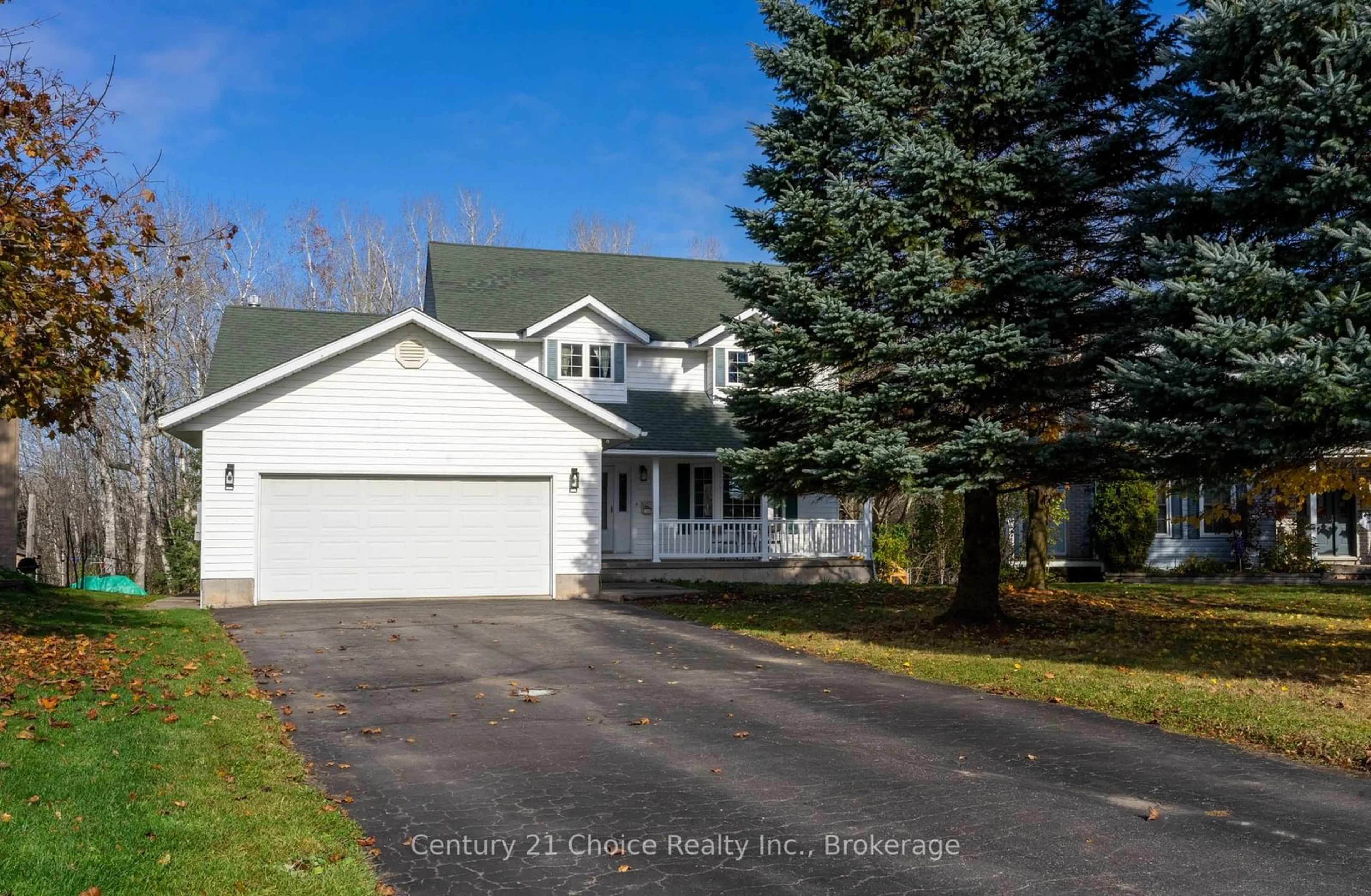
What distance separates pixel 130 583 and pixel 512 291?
12245 millimetres

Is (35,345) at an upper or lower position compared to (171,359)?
lower

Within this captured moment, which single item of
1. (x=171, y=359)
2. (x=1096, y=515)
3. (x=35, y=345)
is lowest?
(x=1096, y=515)

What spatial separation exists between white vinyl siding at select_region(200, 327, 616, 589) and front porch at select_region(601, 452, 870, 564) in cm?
385

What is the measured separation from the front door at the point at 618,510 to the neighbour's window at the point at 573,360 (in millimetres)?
2447

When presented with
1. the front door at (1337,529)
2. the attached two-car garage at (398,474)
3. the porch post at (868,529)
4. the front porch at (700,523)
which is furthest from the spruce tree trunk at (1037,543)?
the front door at (1337,529)

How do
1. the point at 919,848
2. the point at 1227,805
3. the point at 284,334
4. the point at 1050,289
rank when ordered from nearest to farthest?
the point at 919,848
the point at 1227,805
the point at 1050,289
the point at 284,334

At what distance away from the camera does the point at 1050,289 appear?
42.2ft

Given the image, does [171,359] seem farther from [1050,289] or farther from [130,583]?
[1050,289]

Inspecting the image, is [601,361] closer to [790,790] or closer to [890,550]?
[890,550]

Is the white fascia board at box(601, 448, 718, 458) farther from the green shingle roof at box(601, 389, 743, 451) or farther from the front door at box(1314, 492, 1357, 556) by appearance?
the front door at box(1314, 492, 1357, 556)

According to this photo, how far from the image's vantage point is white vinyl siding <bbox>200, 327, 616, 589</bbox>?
1805 cm

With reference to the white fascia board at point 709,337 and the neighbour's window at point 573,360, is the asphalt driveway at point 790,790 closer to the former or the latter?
the neighbour's window at point 573,360

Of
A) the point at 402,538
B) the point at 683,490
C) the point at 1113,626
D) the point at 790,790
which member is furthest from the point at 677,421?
the point at 790,790

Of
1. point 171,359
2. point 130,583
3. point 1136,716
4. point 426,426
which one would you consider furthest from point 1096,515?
point 171,359
